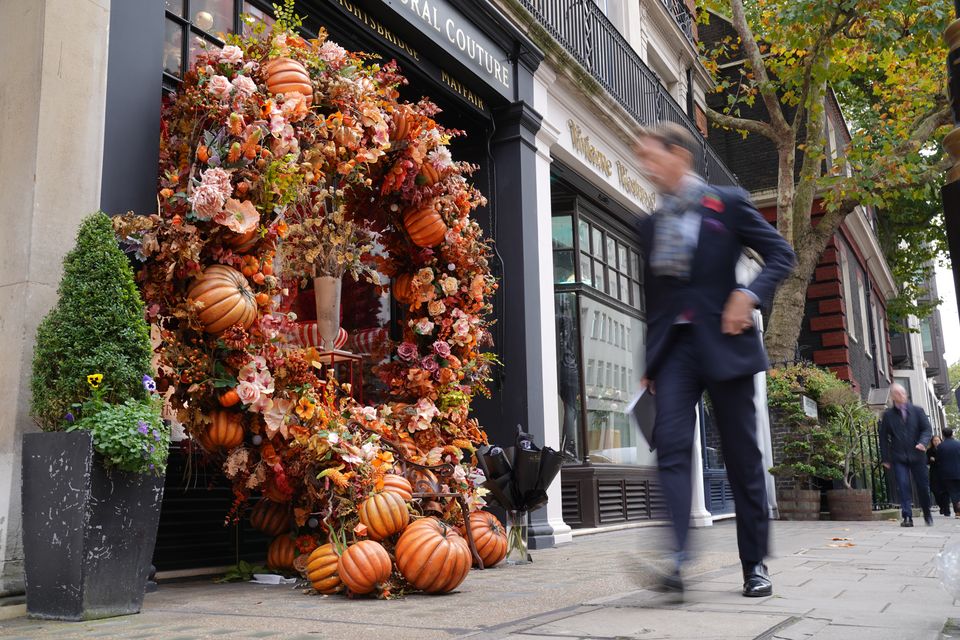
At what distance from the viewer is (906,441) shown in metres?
12.0

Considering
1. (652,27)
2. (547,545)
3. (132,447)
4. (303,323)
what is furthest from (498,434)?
(652,27)

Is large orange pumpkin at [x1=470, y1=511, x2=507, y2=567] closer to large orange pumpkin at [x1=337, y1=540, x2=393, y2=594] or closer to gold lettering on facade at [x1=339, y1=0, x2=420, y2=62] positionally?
large orange pumpkin at [x1=337, y1=540, x2=393, y2=594]

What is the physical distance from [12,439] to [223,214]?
4.48 ft

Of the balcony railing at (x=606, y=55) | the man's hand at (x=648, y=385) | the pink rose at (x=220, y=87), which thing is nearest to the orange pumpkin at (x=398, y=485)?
the man's hand at (x=648, y=385)

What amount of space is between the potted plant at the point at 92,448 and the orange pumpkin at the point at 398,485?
135 cm

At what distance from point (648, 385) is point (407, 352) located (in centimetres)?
293

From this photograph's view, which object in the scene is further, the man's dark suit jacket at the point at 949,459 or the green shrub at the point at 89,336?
the man's dark suit jacket at the point at 949,459

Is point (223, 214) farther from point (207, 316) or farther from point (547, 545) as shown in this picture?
point (547, 545)

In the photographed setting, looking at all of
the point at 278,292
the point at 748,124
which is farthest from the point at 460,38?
the point at 748,124

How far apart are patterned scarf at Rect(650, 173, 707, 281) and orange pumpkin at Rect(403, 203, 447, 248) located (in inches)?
108

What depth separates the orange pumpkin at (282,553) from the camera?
5.21m

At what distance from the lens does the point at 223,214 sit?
4.32 meters

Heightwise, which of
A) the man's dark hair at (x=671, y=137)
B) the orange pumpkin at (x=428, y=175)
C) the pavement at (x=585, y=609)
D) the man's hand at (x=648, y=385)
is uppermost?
the orange pumpkin at (x=428, y=175)

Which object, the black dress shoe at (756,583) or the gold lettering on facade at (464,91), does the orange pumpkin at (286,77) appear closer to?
the gold lettering on facade at (464,91)
